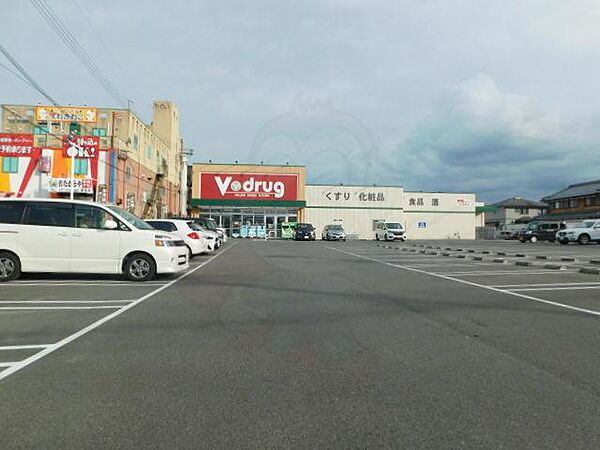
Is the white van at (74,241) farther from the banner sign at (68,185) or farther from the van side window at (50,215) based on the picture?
the banner sign at (68,185)

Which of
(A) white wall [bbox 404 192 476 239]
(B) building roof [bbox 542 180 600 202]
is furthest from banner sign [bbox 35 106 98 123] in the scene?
(B) building roof [bbox 542 180 600 202]

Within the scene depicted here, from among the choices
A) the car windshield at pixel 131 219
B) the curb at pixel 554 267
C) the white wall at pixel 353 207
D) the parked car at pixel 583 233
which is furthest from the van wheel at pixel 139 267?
the white wall at pixel 353 207

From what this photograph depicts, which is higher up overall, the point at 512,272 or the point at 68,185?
the point at 68,185

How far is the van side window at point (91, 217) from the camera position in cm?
1155

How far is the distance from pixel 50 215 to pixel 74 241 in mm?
934

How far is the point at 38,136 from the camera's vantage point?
38.6 m

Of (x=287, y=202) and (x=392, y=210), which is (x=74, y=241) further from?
(x=392, y=210)

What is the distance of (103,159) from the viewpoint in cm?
3591

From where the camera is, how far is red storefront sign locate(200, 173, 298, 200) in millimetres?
51500

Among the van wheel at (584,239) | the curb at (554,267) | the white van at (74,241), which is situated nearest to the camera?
the white van at (74,241)

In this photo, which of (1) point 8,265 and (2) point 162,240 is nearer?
(1) point 8,265

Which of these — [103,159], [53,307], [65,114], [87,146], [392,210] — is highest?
[65,114]

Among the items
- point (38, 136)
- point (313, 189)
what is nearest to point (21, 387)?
point (38, 136)

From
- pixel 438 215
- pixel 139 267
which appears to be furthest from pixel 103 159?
pixel 438 215
